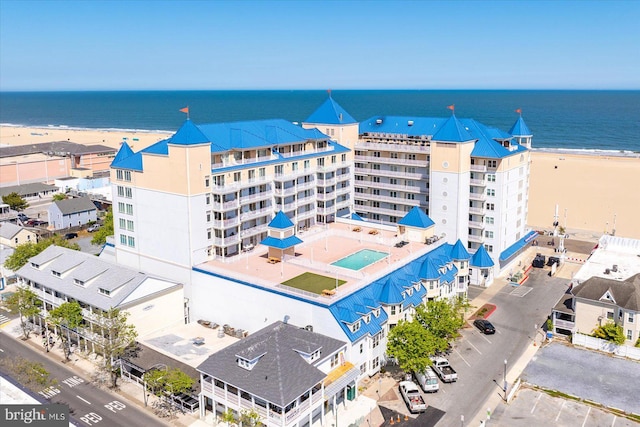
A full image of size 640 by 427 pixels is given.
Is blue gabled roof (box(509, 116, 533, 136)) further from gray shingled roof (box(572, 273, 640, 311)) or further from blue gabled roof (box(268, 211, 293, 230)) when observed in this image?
blue gabled roof (box(268, 211, 293, 230))

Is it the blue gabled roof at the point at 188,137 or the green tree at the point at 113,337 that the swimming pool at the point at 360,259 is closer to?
the blue gabled roof at the point at 188,137

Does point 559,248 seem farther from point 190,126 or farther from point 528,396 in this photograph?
point 190,126

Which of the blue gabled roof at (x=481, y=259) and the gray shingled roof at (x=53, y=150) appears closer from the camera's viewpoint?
the blue gabled roof at (x=481, y=259)

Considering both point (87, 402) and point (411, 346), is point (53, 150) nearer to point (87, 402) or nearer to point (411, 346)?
point (87, 402)

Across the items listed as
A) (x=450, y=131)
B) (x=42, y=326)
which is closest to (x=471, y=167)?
(x=450, y=131)

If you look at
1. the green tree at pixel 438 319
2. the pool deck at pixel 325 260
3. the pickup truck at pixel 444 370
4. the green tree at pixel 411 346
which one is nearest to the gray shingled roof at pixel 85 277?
the pool deck at pixel 325 260

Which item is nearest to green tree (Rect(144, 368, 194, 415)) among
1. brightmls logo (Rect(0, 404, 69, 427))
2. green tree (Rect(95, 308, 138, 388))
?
green tree (Rect(95, 308, 138, 388))

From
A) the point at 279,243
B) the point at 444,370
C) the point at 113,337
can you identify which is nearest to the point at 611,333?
the point at 444,370
